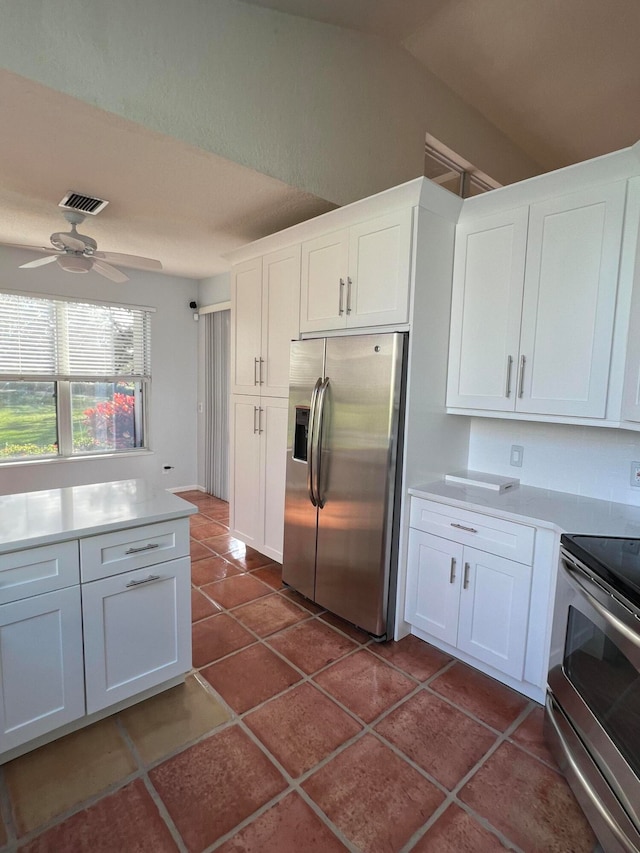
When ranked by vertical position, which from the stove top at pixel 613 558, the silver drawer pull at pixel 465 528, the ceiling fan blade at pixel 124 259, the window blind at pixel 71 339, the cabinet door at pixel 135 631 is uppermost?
the ceiling fan blade at pixel 124 259

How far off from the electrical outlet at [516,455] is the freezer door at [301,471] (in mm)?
1228

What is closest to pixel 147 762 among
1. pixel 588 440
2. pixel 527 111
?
pixel 588 440

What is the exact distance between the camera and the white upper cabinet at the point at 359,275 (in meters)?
2.28

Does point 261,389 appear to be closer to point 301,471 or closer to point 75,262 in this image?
point 301,471

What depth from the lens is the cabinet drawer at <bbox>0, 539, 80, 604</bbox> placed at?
4.94 ft

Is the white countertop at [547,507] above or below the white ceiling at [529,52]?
below

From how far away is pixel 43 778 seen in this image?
1581mm

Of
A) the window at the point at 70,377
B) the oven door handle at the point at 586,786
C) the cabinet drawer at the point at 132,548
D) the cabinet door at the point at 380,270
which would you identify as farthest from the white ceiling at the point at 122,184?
the oven door handle at the point at 586,786

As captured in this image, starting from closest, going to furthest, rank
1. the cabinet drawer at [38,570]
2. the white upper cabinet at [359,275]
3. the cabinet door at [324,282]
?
the cabinet drawer at [38,570] < the white upper cabinet at [359,275] < the cabinet door at [324,282]

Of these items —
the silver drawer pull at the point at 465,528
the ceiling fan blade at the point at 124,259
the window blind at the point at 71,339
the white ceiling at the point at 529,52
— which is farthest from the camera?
the window blind at the point at 71,339

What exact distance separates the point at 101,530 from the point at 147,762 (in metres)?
A: 0.89

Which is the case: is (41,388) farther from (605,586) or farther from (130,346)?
(605,586)

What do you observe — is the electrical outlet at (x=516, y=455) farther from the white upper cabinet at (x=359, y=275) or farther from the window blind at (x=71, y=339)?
the window blind at (x=71, y=339)

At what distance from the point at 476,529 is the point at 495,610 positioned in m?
0.39
